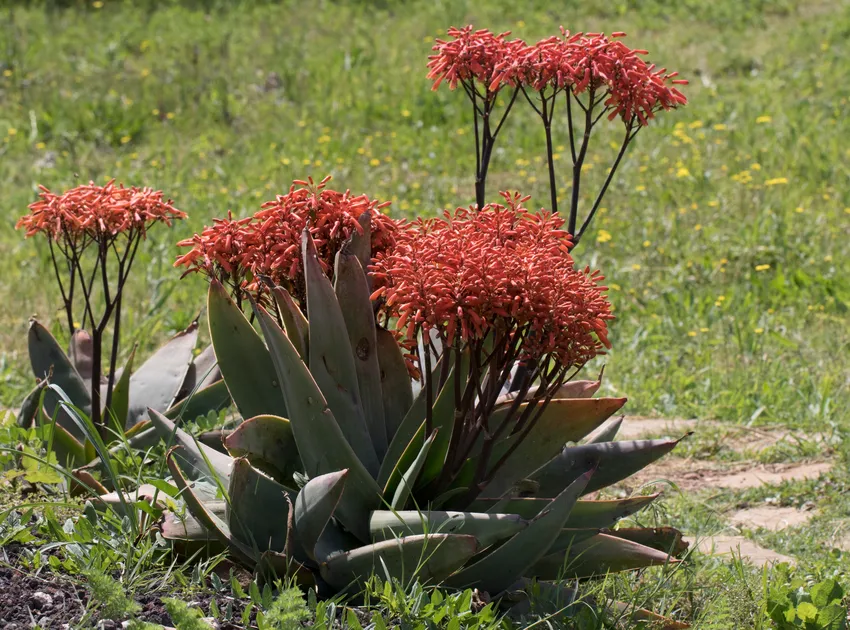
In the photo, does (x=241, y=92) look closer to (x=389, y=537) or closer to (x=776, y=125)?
(x=776, y=125)

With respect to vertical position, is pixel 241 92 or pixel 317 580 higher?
pixel 241 92

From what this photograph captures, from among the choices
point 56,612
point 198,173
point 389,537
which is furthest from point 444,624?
point 198,173

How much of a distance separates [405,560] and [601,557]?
61 cm

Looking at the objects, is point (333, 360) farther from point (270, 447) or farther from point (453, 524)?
point (453, 524)

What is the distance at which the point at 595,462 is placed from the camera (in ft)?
9.57

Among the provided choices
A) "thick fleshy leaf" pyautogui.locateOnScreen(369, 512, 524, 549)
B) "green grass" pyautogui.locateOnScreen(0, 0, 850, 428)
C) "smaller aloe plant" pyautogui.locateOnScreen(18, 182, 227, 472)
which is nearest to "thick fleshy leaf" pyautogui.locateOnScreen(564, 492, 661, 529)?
"thick fleshy leaf" pyautogui.locateOnScreen(369, 512, 524, 549)

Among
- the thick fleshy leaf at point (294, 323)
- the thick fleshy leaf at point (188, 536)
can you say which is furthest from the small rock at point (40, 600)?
the thick fleshy leaf at point (294, 323)

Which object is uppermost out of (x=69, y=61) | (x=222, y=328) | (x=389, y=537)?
(x=69, y=61)

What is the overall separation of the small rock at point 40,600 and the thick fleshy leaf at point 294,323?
3.07ft

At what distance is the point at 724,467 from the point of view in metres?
4.68

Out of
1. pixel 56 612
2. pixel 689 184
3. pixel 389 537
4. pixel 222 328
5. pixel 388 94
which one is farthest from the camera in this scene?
pixel 388 94

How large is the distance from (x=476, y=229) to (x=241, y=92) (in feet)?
26.3

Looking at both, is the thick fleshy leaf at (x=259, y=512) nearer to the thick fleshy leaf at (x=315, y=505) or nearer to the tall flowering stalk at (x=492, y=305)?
the thick fleshy leaf at (x=315, y=505)

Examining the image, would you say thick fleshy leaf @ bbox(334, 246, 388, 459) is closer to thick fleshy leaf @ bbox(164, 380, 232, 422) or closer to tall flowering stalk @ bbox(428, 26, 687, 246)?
tall flowering stalk @ bbox(428, 26, 687, 246)
